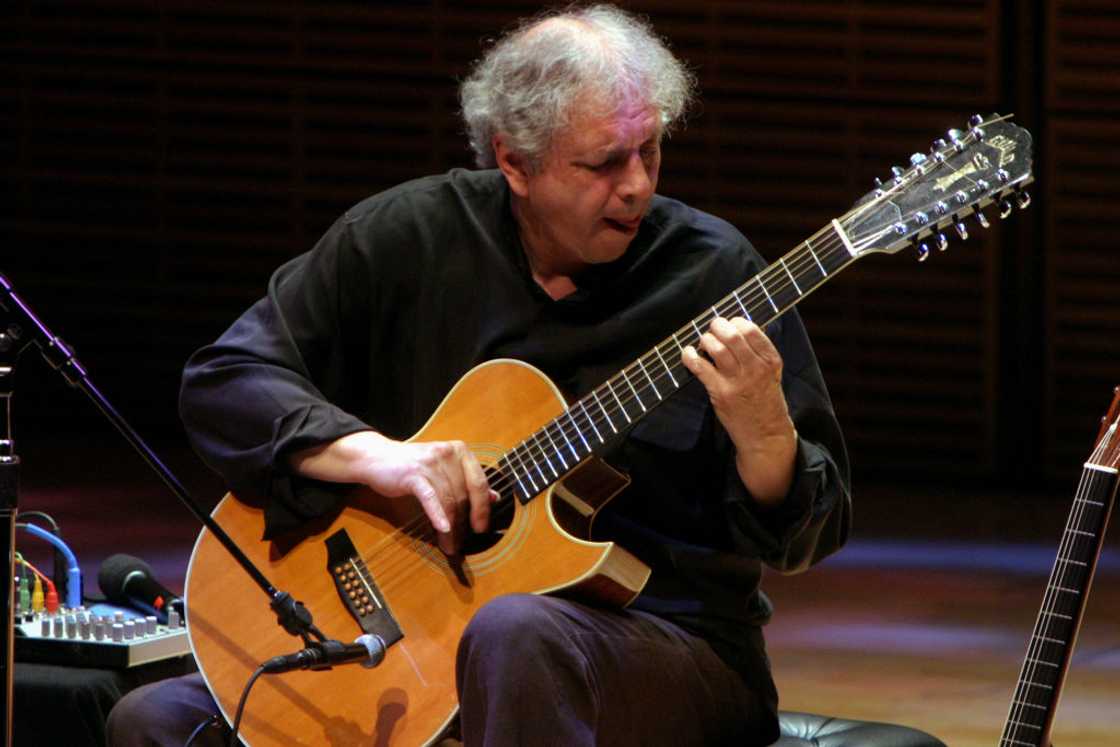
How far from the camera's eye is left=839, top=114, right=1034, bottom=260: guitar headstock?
8.93 ft

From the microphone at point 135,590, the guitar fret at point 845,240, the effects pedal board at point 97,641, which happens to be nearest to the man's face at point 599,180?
the guitar fret at point 845,240

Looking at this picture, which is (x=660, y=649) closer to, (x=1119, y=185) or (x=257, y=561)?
(x=257, y=561)

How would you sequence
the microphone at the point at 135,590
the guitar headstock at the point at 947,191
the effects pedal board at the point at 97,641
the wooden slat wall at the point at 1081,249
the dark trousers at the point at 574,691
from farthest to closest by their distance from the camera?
the wooden slat wall at the point at 1081,249 → the microphone at the point at 135,590 → the effects pedal board at the point at 97,641 → the guitar headstock at the point at 947,191 → the dark trousers at the point at 574,691

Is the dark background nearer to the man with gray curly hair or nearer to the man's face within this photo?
the man with gray curly hair

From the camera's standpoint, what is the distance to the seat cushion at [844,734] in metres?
2.99

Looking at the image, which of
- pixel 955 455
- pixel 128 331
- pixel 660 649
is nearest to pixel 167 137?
pixel 128 331

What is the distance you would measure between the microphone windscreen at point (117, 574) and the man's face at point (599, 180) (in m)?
1.41

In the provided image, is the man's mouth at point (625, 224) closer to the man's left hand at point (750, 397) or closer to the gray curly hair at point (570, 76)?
the gray curly hair at point (570, 76)

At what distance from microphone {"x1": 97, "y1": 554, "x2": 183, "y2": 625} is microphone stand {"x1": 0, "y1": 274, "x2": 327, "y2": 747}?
107 cm

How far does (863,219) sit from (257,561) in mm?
1148

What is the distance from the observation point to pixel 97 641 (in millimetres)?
3551

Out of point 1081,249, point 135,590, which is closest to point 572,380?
point 135,590

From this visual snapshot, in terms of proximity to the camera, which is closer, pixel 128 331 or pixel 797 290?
pixel 797 290

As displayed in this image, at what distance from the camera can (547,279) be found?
3125 mm
